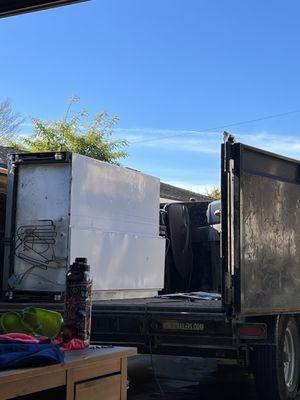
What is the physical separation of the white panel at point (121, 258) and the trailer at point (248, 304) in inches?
16.9

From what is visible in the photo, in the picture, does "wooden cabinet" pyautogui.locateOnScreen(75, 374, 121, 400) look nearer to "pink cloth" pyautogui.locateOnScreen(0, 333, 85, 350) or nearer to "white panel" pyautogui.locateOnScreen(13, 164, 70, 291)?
"pink cloth" pyautogui.locateOnScreen(0, 333, 85, 350)

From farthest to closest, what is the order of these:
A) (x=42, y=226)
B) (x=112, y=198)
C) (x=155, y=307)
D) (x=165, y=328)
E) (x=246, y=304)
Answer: (x=112, y=198), (x=42, y=226), (x=155, y=307), (x=165, y=328), (x=246, y=304)

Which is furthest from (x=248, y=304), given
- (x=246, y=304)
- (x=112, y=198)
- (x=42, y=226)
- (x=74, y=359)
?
(x=74, y=359)

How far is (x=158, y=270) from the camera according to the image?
8.95 meters

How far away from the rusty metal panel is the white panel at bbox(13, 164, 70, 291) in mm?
2084

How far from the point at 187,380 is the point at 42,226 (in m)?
3.23

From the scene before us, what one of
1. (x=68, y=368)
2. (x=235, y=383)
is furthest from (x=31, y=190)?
(x=68, y=368)

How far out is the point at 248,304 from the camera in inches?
245

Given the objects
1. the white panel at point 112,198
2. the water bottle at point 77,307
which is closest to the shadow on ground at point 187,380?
the white panel at point 112,198

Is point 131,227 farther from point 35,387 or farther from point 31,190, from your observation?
point 35,387

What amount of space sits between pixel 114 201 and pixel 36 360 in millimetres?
5361

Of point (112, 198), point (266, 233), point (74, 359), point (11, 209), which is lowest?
point (74, 359)

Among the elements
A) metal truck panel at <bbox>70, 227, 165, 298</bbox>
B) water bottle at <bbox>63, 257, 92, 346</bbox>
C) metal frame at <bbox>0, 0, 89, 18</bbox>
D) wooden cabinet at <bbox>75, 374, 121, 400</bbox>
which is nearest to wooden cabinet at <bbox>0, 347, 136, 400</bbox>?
wooden cabinet at <bbox>75, 374, 121, 400</bbox>

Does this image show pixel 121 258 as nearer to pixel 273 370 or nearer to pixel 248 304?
pixel 248 304
